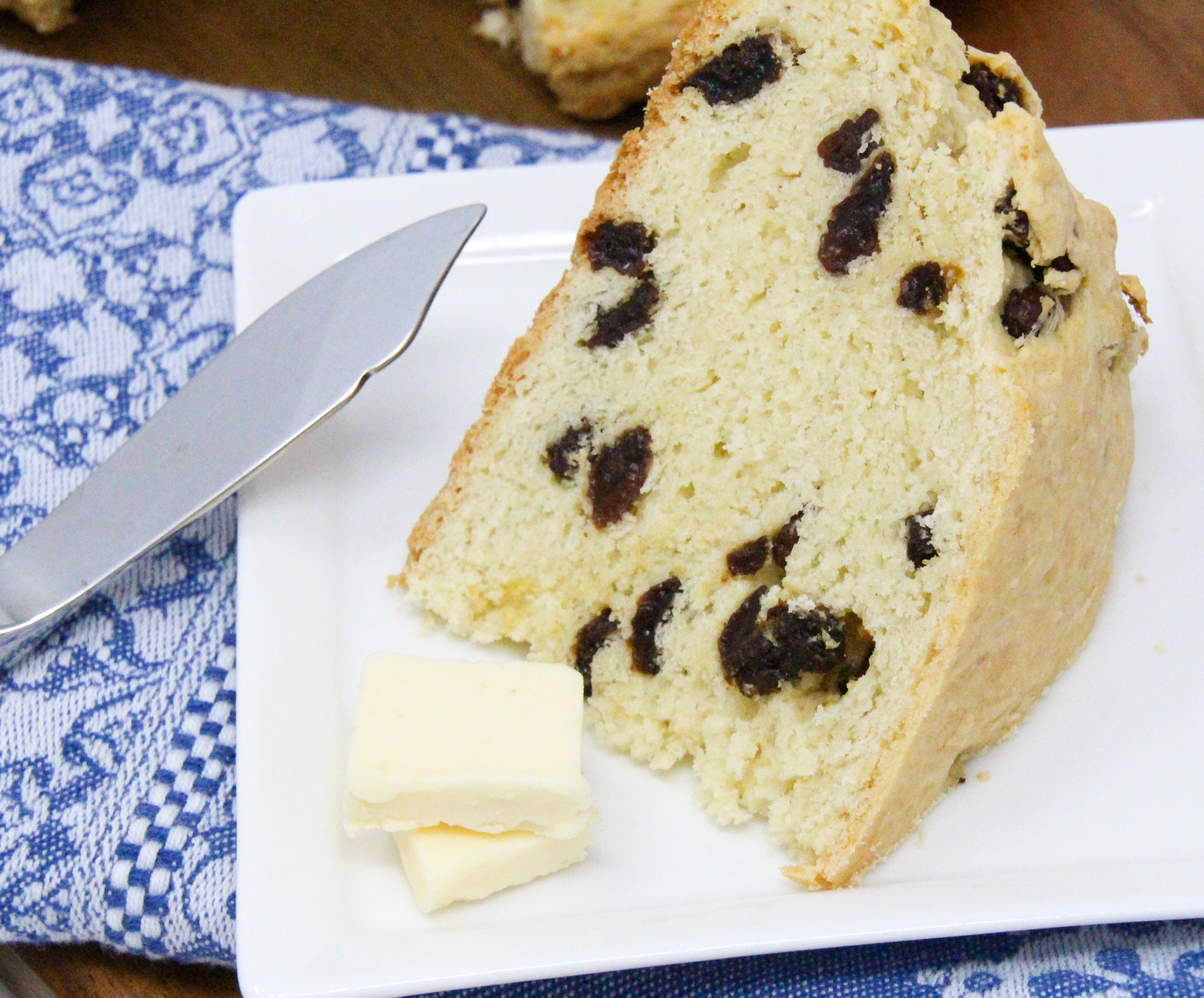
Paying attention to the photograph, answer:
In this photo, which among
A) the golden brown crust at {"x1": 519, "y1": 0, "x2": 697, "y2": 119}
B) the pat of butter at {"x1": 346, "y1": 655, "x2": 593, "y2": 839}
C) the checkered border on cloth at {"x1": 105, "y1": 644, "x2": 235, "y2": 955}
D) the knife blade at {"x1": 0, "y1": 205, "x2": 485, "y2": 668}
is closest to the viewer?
the pat of butter at {"x1": 346, "y1": 655, "x2": 593, "y2": 839}

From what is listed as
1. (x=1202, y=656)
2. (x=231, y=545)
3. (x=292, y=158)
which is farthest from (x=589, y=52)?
(x=1202, y=656)

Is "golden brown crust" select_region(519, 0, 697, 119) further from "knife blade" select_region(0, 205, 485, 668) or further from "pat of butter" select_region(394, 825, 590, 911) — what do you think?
"pat of butter" select_region(394, 825, 590, 911)

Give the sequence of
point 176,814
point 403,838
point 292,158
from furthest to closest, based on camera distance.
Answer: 1. point 292,158
2. point 176,814
3. point 403,838

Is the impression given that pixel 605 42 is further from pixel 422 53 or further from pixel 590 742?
pixel 590 742

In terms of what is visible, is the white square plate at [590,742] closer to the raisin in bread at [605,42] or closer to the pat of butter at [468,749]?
the pat of butter at [468,749]

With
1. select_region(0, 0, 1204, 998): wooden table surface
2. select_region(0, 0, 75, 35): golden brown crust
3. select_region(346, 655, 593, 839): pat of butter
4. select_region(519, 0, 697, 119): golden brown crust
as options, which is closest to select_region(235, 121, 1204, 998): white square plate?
select_region(346, 655, 593, 839): pat of butter

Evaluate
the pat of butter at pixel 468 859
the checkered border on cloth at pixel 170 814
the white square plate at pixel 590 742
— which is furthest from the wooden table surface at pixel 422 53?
the pat of butter at pixel 468 859

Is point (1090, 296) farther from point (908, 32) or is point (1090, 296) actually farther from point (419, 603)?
point (419, 603)
